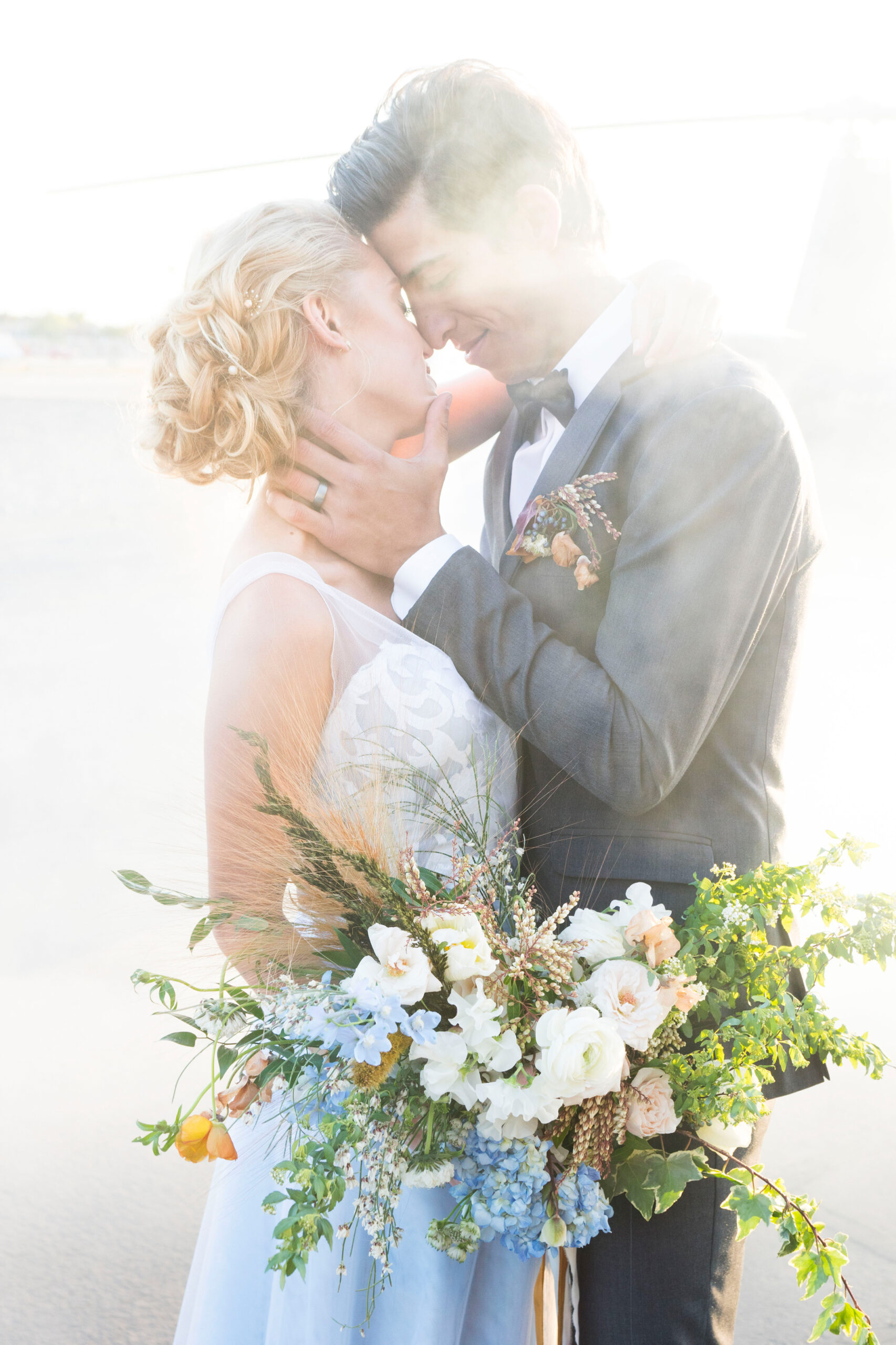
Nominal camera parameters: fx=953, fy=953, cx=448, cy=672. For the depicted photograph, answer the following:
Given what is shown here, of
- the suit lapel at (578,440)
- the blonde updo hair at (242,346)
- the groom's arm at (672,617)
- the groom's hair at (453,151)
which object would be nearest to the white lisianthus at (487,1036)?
the groom's arm at (672,617)

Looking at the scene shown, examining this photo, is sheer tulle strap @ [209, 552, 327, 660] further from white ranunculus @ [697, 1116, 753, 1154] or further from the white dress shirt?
white ranunculus @ [697, 1116, 753, 1154]

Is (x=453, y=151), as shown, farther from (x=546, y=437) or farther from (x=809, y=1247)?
(x=809, y=1247)

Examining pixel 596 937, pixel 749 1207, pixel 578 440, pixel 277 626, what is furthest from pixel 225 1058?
pixel 578 440

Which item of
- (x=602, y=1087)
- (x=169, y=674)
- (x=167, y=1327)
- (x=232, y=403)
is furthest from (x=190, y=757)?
(x=602, y=1087)

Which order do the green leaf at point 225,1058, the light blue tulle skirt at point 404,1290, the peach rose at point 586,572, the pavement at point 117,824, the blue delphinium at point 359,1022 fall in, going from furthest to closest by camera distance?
the pavement at point 117,824
the peach rose at point 586,572
the light blue tulle skirt at point 404,1290
the green leaf at point 225,1058
the blue delphinium at point 359,1022

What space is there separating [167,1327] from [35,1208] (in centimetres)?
46

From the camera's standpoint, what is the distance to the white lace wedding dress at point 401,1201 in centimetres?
107

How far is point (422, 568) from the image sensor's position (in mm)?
1307

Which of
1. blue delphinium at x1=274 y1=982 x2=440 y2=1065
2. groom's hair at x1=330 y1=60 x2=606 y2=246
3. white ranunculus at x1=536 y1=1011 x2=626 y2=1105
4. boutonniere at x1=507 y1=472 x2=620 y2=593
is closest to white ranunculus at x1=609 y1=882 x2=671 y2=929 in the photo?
white ranunculus at x1=536 y1=1011 x2=626 y2=1105

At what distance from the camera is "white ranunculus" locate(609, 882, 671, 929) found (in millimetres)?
969

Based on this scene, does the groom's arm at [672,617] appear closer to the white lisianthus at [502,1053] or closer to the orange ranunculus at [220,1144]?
the white lisianthus at [502,1053]

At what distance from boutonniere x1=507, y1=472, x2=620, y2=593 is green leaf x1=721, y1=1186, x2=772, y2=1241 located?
73 centimetres

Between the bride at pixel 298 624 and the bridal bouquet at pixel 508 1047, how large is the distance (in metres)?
0.20

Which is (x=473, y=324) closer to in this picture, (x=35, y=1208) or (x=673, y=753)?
(x=673, y=753)
